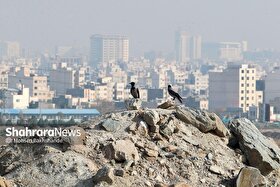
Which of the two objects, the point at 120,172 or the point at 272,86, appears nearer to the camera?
the point at 120,172

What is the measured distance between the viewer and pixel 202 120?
11.4 metres

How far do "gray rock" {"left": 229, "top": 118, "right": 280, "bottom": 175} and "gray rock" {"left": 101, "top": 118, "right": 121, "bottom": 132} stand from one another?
1315 millimetres

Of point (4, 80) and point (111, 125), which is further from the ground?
point (111, 125)

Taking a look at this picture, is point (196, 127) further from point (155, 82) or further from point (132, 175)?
point (155, 82)

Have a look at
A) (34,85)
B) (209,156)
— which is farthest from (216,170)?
(34,85)

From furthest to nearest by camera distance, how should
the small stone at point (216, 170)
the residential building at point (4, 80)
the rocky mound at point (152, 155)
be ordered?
the residential building at point (4, 80) → the small stone at point (216, 170) → the rocky mound at point (152, 155)

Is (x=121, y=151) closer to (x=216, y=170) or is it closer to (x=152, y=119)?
(x=152, y=119)

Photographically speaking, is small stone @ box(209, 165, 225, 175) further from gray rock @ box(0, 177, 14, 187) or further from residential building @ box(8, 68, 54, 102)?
residential building @ box(8, 68, 54, 102)

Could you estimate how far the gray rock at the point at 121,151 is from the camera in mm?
10250

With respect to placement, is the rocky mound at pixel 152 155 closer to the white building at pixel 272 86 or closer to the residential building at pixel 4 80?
the white building at pixel 272 86

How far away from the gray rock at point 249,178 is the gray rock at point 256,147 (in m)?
0.67

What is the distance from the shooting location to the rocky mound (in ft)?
32.7

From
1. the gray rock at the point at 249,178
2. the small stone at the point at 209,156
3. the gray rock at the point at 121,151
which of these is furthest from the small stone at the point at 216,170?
the gray rock at the point at 121,151

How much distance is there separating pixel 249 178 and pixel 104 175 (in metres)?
1.45
